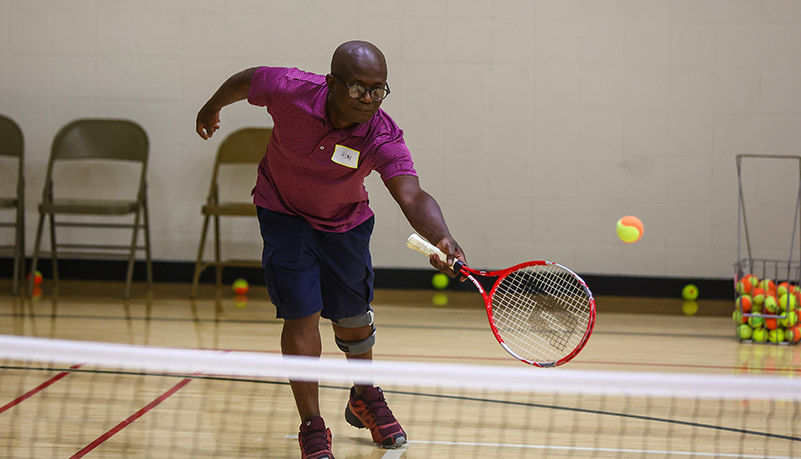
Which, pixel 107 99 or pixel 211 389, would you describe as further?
pixel 107 99

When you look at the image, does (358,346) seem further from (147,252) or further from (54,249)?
(54,249)

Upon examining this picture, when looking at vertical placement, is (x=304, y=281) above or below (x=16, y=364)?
above

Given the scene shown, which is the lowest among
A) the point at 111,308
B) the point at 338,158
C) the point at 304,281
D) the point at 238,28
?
the point at 111,308

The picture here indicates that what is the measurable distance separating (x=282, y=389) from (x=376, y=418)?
953 mm

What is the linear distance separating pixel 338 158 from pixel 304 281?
48 centimetres

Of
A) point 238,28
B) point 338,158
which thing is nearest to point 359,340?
point 338,158

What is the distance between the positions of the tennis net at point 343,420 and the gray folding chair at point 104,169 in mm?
2537

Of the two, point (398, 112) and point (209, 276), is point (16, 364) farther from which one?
point (398, 112)

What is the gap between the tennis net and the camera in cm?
346

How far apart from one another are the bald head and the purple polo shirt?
0.71ft

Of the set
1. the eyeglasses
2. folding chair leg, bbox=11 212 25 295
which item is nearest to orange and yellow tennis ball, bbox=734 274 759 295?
the eyeglasses

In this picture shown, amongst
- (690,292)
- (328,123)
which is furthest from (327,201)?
(690,292)

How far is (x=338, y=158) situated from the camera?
3.13 meters

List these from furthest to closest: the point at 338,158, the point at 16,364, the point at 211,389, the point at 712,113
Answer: the point at 712,113 → the point at 16,364 → the point at 211,389 → the point at 338,158
